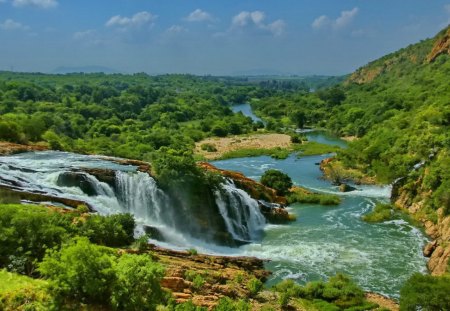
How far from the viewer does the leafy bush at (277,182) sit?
4472cm

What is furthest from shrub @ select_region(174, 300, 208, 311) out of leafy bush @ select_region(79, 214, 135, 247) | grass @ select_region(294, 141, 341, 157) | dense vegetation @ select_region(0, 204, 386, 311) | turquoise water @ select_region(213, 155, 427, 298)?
grass @ select_region(294, 141, 341, 157)

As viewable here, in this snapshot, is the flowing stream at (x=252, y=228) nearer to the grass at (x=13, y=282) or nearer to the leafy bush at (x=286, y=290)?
the leafy bush at (x=286, y=290)

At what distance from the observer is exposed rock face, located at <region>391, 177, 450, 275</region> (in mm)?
28219

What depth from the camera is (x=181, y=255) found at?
26.0 m

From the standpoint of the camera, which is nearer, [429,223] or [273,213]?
[429,223]

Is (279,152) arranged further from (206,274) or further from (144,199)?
(206,274)

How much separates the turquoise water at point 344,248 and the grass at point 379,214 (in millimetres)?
669

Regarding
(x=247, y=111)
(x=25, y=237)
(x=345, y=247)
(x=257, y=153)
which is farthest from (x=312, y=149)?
(x=247, y=111)

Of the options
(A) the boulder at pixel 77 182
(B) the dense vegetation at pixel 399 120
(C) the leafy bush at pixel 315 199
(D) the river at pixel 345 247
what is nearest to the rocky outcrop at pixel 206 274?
(D) the river at pixel 345 247

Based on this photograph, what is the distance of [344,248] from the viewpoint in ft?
103

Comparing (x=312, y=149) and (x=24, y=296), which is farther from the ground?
(x=24, y=296)

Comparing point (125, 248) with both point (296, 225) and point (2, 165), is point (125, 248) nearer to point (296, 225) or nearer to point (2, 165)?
point (2, 165)

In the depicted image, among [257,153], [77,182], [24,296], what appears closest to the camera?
[24,296]

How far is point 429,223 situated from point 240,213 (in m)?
14.1
